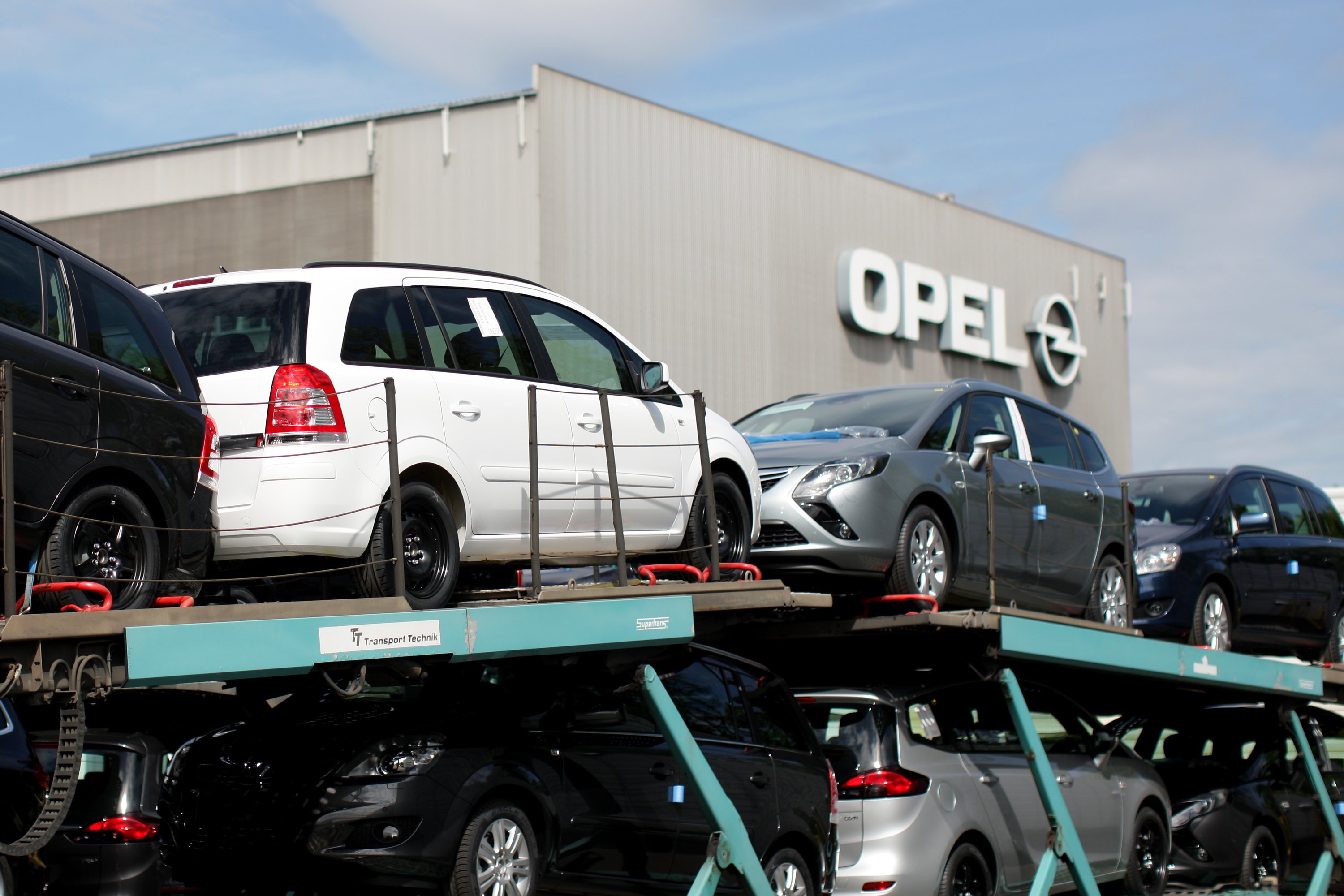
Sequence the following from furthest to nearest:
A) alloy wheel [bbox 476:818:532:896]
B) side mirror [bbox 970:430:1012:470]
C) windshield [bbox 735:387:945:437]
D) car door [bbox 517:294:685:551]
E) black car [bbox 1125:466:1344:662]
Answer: black car [bbox 1125:466:1344:662] < windshield [bbox 735:387:945:437] < side mirror [bbox 970:430:1012:470] < car door [bbox 517:294:685:551] < alloy wheel [bbox 476:818:532:896]

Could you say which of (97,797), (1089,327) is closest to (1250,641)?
(97,797)

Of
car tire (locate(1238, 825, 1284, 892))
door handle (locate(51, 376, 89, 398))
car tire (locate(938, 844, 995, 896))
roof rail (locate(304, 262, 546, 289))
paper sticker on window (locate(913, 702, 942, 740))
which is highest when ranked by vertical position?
roof rail (locate(304, 262, 546, 289))

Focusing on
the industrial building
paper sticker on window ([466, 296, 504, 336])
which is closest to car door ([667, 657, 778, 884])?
paper sticker on window ([466, 296, 504, 336])

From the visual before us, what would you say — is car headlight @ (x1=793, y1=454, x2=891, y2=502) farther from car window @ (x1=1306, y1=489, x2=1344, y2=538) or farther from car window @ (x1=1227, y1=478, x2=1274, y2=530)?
car window @ (x1=1306, y1=489, x2=1344, y2=538)

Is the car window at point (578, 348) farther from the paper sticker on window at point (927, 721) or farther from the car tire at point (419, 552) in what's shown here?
the paper sticker on window at point (927, 721)

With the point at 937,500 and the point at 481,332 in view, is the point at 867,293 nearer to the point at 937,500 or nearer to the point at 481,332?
the point at 937,500

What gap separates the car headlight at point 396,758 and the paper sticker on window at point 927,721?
315 centimetres

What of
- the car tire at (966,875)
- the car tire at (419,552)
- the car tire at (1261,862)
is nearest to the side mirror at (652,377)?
the car tire at (419,552)

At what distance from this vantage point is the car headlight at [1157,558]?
1164 centimetres

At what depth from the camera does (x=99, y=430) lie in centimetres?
516

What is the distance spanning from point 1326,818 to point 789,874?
5.82 metres

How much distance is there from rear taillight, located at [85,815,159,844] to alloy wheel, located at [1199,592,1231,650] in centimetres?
824

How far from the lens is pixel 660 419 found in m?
7.96

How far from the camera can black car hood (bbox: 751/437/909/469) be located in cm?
862
